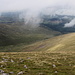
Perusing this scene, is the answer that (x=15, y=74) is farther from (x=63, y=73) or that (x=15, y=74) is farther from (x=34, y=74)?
(x=63, y=73)

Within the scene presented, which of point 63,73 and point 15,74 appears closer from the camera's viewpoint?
point 15,74

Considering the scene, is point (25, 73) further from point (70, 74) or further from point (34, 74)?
point (70, 74)

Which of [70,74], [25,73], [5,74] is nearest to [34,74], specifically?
[25,73]

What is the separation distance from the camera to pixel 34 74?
18828 millimetres

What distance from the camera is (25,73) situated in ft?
62.6

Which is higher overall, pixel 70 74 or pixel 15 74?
pixel 15 74

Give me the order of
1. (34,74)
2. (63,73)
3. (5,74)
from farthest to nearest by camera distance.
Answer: (63,73)
(34,74)
(5,74)

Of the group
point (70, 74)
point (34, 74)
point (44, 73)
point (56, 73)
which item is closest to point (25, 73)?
point (34, 74)

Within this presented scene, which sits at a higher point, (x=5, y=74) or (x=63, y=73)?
(x=5, y=74)

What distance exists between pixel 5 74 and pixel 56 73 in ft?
23.0

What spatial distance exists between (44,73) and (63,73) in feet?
9.22

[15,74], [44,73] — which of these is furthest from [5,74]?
[44,73]

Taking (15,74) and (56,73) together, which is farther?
(56,73)

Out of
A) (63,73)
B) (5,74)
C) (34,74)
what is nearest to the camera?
(5,74)
